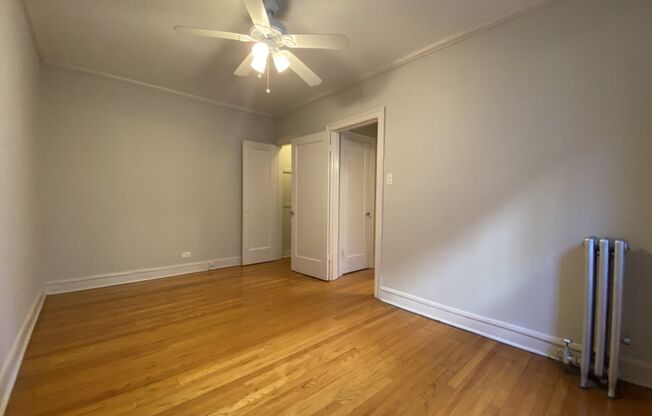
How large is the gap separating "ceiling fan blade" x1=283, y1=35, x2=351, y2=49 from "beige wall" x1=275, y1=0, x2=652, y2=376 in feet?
3.50

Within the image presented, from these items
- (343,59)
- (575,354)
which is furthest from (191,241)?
(575,354)

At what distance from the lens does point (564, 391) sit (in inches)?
64.2

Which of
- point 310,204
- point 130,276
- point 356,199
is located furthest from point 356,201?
point 130,276

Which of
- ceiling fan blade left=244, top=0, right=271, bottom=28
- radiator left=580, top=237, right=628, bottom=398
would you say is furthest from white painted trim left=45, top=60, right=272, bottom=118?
radiator left=580, top=237, right=628, bottom=398

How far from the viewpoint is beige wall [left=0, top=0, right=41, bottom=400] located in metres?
1.59

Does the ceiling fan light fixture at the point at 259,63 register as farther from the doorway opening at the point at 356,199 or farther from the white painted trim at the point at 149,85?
the white painted trim at the point at 149,85

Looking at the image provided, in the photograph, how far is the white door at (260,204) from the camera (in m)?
4.55

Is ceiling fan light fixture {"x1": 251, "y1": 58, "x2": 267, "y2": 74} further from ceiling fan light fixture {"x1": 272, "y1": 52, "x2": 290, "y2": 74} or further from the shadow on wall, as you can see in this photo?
the shadow on wall

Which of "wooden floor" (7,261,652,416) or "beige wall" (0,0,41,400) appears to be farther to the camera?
"beige wall" (0,0,41,400)

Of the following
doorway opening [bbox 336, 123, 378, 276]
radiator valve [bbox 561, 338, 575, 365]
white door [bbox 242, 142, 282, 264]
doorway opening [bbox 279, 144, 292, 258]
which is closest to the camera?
radiator valve [bbox 561, 338, 575, 365]

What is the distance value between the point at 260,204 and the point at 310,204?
3.79 feet

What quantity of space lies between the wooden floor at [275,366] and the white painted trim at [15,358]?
5cm

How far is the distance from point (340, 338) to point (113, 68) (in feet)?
12.4

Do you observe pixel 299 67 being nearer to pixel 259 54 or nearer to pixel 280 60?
pixel 280 60
